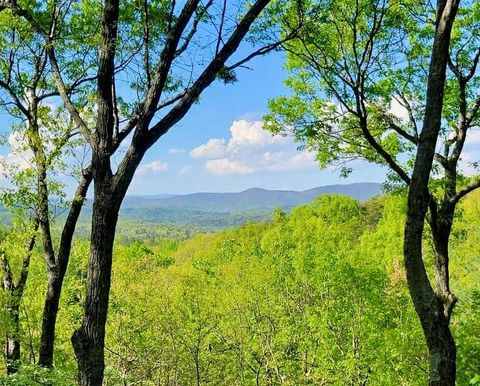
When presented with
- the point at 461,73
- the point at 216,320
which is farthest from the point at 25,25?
the point at 216,320

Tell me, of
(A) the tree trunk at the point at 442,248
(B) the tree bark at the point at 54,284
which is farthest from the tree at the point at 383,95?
(B) the tree bark at the point at 54,284

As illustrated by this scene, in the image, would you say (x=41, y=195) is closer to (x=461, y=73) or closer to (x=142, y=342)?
(x=461, y=73)

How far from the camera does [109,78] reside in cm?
538

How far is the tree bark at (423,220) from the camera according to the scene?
5867 millimetres

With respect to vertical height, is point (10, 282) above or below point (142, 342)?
above

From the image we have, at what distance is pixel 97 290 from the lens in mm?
5062

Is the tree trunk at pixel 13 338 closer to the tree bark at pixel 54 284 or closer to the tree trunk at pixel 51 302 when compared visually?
the tree bark at pixel 54 284

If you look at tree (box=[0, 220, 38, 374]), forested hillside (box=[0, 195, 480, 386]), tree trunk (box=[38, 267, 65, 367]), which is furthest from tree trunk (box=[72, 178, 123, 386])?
forested hillside (box=[0, 195, 480, 386])

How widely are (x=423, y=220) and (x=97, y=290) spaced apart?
12.7ft

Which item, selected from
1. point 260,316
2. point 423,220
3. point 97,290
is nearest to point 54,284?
point 97,290

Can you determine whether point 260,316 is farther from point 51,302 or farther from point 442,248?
point 442,248

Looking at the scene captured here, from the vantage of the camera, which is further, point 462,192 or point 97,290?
point 462,192

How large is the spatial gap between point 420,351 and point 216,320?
507 inches

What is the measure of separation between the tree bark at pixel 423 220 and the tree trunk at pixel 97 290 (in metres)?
3.51
